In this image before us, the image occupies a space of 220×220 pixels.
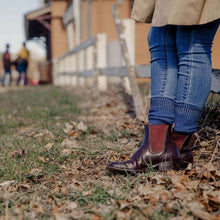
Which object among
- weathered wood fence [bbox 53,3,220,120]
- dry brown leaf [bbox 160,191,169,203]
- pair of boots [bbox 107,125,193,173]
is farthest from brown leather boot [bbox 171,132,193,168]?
weathered wood fence [bbox 53,3,220,120]

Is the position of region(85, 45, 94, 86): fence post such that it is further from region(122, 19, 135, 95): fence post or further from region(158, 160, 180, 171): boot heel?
region(158, 160, 180, 171): boot heel

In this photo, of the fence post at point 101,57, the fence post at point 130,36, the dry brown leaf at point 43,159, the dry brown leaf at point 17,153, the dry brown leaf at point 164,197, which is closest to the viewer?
the dry brown leaf at point 164,197

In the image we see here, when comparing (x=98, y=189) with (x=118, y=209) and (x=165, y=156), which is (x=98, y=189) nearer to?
(x=118, y=209)

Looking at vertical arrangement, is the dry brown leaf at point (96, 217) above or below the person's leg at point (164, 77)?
below

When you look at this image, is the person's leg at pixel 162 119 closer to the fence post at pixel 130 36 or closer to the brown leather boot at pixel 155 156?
the brown leather boot at pixel 155 156

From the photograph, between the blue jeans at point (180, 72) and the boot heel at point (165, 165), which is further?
the boot heel at point (165, 165)

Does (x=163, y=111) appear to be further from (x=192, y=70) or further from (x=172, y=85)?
(x=192, y=70)

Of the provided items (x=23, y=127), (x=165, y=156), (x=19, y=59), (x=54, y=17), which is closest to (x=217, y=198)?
(x=165, y=156)

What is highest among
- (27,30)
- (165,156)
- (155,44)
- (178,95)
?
(27,30)

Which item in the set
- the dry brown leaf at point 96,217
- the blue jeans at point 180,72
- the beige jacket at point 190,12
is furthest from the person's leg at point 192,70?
the dry brown leaf at point 96,217

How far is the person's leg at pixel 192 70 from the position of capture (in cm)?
165

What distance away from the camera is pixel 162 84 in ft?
5.89

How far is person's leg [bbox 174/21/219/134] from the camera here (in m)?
1.65

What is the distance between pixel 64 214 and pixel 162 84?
2.98ft
